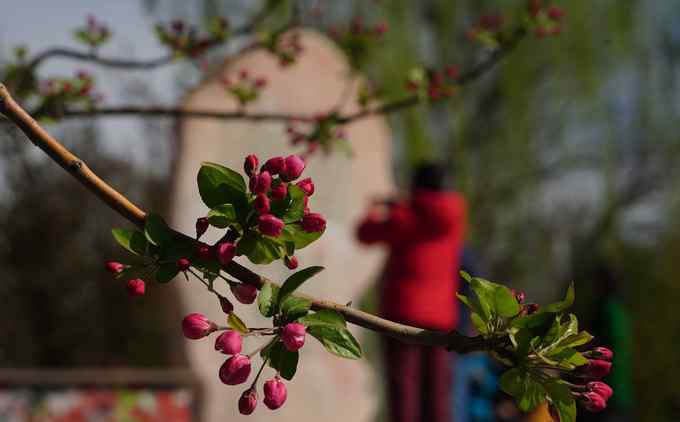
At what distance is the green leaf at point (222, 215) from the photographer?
440mm

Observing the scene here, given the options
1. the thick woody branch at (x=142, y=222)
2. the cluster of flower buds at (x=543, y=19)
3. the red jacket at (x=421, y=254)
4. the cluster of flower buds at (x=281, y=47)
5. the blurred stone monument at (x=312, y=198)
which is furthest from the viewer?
the blurred stone monument at (x=312, y=198)

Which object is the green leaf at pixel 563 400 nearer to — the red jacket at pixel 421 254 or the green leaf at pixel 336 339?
the green leaf at pixel 336 339

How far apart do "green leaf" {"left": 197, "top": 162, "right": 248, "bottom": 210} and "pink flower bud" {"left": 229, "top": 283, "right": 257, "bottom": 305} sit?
0.04m

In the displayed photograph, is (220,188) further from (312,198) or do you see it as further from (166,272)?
(312,198)

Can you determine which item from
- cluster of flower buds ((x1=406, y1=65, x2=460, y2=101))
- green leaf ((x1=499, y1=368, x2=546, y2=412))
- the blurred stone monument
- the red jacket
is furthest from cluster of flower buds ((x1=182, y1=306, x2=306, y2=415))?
the red jacket

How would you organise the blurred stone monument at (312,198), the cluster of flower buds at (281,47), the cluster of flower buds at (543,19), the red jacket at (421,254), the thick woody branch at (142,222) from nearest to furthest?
the thick woody branch at (142,222), the cluster of flower buds at (543,19), the cluster of flower buds at (281,47), the red jacket at (421,254), the blurred stone monument at (312,198)

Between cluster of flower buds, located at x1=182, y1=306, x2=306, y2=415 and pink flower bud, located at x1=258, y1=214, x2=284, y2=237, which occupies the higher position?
pink flower bud, located at x1=258, y1=214, x2=284, y2=237

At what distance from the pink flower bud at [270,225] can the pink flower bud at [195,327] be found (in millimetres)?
50

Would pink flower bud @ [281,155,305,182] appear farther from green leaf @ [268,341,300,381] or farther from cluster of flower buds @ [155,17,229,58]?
cluster of flower buds @ [155,17,229,58]

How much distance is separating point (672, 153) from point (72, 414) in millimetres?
4477

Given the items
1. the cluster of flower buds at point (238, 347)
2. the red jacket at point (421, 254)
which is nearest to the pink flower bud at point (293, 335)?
the cluster of flower buds at point (238, 347)

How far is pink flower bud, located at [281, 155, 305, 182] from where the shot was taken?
431mm

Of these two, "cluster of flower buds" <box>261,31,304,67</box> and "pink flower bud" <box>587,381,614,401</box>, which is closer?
"pink flower bud" <box>587,381,614,401</box>

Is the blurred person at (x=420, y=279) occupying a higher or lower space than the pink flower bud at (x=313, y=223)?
lower
